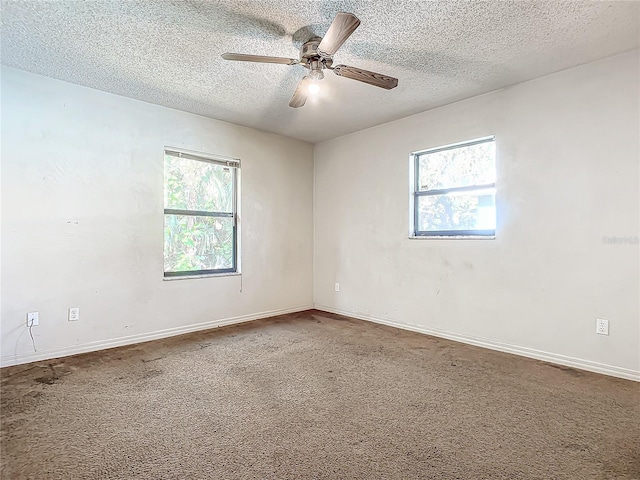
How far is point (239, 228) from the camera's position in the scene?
14.2 ft

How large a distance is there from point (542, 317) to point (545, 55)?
2180 mm

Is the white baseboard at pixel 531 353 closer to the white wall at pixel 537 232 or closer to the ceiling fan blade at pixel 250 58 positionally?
the white wall at pixel 537 232

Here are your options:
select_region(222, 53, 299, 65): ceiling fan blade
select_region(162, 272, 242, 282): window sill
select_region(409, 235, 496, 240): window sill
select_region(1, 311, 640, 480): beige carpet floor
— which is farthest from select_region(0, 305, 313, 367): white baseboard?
select_region(222, 53, 299, 65): ceiling fan blade

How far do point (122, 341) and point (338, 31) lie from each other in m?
3.38

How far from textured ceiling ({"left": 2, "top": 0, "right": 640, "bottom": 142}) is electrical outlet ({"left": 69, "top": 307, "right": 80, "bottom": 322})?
6.89ft

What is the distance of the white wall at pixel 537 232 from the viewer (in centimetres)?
263

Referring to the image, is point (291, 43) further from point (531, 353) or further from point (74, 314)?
point (531, 353)

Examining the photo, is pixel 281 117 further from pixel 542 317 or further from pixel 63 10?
pixel 542 317

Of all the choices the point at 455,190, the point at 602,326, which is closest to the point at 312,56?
the point at 455,190

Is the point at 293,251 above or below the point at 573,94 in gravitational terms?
below

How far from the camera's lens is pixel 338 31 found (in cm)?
192

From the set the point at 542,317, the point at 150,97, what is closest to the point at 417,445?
the point at 542,317

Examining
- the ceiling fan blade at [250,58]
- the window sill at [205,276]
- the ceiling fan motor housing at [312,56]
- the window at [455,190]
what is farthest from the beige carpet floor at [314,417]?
the ceiling fan motor housing at [312,56]

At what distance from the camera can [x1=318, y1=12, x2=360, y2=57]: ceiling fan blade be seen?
180 cm
